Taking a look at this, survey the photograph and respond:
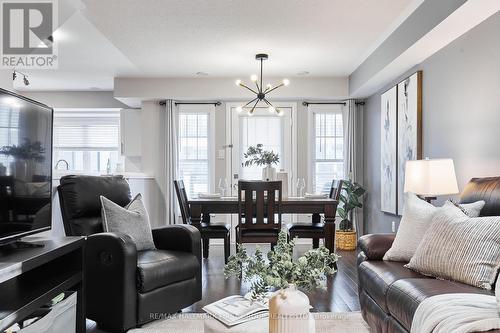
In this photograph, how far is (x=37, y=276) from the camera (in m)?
2.37

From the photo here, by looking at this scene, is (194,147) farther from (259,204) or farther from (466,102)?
(466,102)

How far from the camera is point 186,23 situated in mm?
4184

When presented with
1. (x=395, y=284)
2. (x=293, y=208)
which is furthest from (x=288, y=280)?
(x=293, y=208)

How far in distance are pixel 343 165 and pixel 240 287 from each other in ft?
11.2

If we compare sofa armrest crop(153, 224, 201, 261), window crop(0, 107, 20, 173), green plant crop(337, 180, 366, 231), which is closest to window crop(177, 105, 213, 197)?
green plant crop(337, 180, 366, 231)

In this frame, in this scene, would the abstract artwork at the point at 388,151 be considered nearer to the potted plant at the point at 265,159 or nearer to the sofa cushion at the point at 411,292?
the potted plant at the point at 265,159

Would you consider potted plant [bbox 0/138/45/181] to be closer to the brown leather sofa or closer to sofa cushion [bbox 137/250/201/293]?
sofa cushion [bbox 137/250/201/293]

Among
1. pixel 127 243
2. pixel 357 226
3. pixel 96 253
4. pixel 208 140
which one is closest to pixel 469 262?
pixel 127 243

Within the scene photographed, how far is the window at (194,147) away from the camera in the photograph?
6926 mm

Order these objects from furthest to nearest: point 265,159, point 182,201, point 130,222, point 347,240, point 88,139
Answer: point 88,139
point 347,240
point 265,159
point 182,201
point 130,222

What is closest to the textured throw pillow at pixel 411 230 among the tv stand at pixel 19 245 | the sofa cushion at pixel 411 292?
the sofa cushion at pixel 411 292

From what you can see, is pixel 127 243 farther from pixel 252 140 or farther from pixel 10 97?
pixel 252 140

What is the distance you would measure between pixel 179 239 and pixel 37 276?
3.93 feet

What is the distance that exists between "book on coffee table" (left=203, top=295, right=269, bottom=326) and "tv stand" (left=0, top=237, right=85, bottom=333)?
0.81 meters
